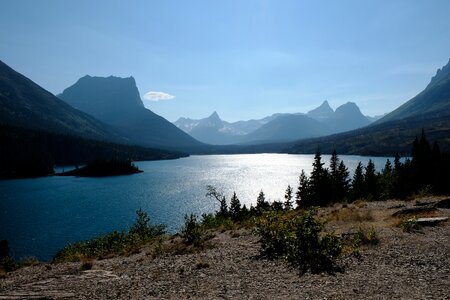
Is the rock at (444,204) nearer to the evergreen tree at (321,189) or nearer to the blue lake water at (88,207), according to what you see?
the evergreen tree at (321,189)

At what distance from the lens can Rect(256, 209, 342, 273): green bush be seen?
17938 millimetres

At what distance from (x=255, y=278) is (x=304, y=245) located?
4.03m

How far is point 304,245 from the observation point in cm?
1909

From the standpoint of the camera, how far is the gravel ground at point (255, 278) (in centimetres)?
1400

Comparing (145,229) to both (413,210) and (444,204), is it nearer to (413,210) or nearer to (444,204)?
(413,210)

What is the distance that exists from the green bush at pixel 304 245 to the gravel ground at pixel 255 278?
761 millimetres

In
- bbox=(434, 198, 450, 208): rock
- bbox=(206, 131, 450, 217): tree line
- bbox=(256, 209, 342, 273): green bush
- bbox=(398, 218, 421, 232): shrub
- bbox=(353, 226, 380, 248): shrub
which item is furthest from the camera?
bbox=(206, 131, 450, 217): tree line

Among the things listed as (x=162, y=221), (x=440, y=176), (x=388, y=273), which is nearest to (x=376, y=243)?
(x=388, y=273)

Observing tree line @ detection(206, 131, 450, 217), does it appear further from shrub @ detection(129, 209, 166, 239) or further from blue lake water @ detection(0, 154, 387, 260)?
blue lake water @ detection(0, 154, 387, 260)

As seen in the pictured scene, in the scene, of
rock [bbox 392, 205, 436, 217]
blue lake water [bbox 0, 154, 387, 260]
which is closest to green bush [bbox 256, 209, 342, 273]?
rock [bbox 392, 205, 436, 217]

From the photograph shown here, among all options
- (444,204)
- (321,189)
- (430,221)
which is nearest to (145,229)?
(430,221)

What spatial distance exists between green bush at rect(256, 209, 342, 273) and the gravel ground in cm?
76

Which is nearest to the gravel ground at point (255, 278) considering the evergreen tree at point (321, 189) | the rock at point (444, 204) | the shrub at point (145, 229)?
the rock at point (444, 204)

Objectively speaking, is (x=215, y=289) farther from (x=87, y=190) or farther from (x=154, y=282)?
(x=87, y=190)
